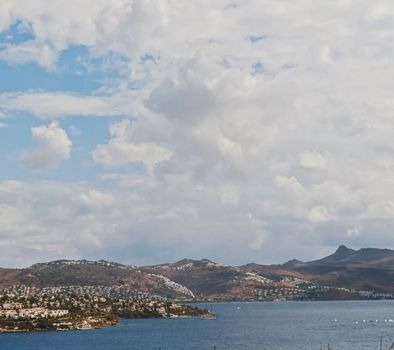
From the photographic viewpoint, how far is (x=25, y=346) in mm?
197250

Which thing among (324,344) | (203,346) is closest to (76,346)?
(203,346)

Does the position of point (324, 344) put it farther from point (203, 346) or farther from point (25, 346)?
point (25, 346)

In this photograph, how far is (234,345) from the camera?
650ft

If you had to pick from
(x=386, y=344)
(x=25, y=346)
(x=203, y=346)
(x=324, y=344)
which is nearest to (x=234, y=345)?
(x=203, y=346)

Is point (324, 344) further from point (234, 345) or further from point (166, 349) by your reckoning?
point (166, 349)

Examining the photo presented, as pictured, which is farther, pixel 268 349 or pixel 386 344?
pixel 386 344

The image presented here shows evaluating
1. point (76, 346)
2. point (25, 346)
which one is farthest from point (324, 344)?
point (25, 346)

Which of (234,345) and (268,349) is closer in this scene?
(268,349)

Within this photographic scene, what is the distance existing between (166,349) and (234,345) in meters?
18.1

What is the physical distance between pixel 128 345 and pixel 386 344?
6696 cm

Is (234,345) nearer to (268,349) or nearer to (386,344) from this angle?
(268,349)

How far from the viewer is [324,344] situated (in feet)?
647

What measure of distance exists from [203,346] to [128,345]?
1944 cm

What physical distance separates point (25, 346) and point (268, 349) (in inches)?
2458
